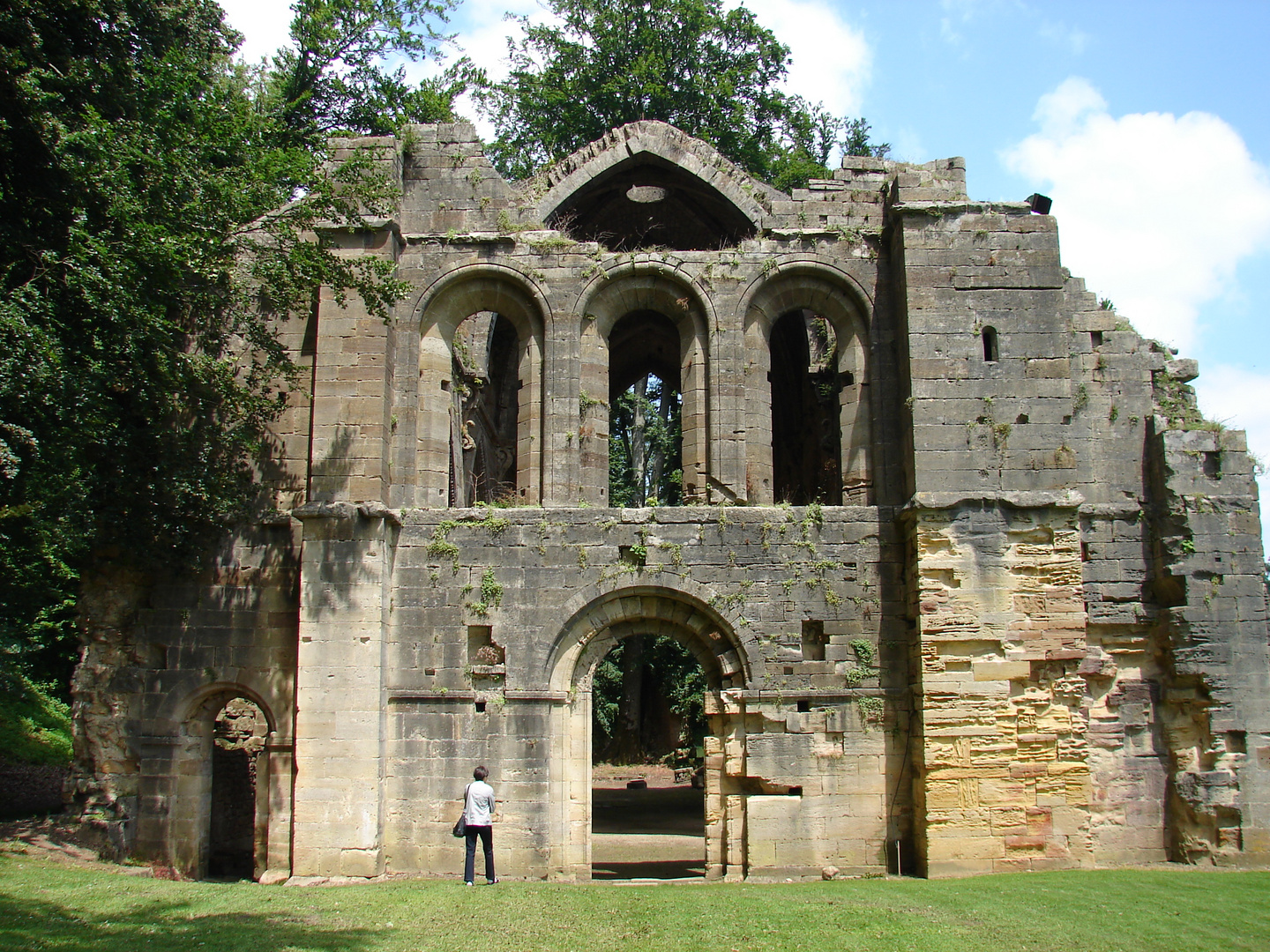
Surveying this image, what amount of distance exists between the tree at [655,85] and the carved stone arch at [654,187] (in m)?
8.94

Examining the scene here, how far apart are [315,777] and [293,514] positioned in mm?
2990

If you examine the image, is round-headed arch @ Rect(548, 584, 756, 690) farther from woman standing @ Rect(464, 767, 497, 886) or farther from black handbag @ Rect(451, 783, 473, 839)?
black handbag @ Rect(451, 783, 473, 839)

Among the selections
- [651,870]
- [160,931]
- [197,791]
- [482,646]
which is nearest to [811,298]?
[482,646]

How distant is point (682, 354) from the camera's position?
13.4 metres

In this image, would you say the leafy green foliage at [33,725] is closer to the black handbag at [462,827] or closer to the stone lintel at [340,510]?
the stone lintel at [340,510]

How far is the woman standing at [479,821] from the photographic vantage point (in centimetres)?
1080

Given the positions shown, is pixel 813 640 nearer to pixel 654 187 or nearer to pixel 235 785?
pixel 654 187

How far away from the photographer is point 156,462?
11.9m

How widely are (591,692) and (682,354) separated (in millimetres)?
4500

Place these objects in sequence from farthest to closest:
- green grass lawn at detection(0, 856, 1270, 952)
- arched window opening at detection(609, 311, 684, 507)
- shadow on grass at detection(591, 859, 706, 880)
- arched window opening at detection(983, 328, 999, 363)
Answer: arched window opening at detection(609, 311, 684, 507) → shadow on grass at detection(591, 859, 706, 880) → arched window opening at detection(983, 328, 999, 363) → green grass lawn at detection(0, 856, 1270, 952)

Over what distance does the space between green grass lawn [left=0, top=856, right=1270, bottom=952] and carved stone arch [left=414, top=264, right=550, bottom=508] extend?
189 inches

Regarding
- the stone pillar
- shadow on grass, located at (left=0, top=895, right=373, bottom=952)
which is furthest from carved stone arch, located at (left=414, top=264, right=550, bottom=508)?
shadow on grass, located at (left=0, top=895, right=373, bottom=952)

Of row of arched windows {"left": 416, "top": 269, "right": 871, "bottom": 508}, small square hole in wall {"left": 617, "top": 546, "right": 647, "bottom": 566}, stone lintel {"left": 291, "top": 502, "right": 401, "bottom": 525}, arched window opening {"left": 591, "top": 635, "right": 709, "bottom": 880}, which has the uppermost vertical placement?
row of arched windows {"left": 416, "top": 269, "right": 871, "bottom": 508}

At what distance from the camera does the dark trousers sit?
10789mm
